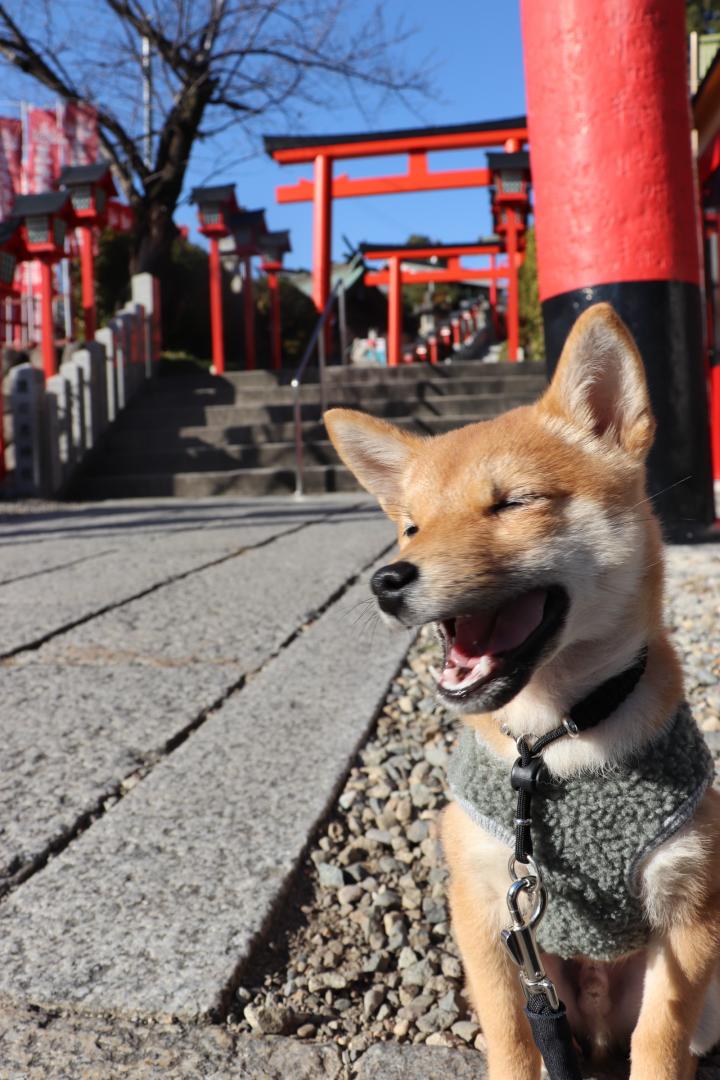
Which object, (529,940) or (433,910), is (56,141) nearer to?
(433,910)

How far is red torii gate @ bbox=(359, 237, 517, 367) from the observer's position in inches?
652

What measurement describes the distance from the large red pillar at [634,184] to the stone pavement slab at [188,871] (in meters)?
2.33

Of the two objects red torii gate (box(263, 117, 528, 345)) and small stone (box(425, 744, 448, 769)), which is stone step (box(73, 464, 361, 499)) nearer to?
red torii gate (box(263, 117, 528, 345))

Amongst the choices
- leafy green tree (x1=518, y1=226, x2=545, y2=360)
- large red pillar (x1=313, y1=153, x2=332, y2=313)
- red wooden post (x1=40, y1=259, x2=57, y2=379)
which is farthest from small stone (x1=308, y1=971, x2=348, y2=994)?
leafy green tree (x1=518, y1=226, x2=545, y2=360)

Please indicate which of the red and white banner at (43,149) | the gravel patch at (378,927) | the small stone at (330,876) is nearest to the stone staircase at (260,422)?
the red and white banner at (43,149)

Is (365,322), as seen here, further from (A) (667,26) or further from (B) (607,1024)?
(B) (607,1024)

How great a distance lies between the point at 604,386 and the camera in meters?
1.63

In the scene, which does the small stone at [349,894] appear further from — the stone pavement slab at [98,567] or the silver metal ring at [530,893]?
Result: the stone pavement slab at [98,567]

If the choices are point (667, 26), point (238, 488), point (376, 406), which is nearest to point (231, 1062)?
point (667, 26)

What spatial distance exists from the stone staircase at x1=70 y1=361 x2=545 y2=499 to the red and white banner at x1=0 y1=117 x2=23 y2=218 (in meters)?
A: 7.56

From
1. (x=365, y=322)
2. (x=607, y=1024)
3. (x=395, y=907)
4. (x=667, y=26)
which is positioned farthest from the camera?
(x=365, y=322)

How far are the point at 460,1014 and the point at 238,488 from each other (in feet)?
28.3

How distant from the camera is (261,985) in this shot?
1.66 meters

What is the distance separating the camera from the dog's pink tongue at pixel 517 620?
4.64 feet
